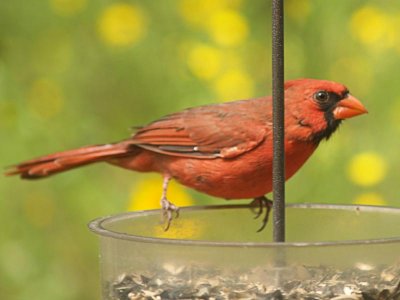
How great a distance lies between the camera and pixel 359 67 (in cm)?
424

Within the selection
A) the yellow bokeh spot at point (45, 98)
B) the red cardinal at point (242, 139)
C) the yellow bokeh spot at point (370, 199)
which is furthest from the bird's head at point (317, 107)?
the yellow bokeh spot at point (45, 98)

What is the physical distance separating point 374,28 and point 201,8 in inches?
26.7

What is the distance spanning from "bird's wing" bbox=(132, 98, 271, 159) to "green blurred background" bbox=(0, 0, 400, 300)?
0.95 metres

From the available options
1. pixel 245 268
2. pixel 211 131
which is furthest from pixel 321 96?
pixel 245 268

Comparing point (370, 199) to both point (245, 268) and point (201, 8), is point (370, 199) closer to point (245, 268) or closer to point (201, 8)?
point (201, 8)

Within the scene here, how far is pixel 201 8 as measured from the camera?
4367mm

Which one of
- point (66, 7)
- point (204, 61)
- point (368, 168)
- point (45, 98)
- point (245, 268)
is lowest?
point (245, 268)

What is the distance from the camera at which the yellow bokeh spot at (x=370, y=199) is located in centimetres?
397

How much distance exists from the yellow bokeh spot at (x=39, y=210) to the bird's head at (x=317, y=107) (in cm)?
161

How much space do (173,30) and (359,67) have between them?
739mm

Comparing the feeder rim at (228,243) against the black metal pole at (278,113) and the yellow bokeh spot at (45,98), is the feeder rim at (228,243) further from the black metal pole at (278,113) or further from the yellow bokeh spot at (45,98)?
the yellow bokeh spot at (45,98)

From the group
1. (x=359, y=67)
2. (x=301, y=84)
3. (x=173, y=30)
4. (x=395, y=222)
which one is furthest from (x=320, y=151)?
(x=395, y=222)

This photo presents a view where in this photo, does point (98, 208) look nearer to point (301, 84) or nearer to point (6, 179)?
point (6, 179)

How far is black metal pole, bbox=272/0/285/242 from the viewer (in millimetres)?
1871
